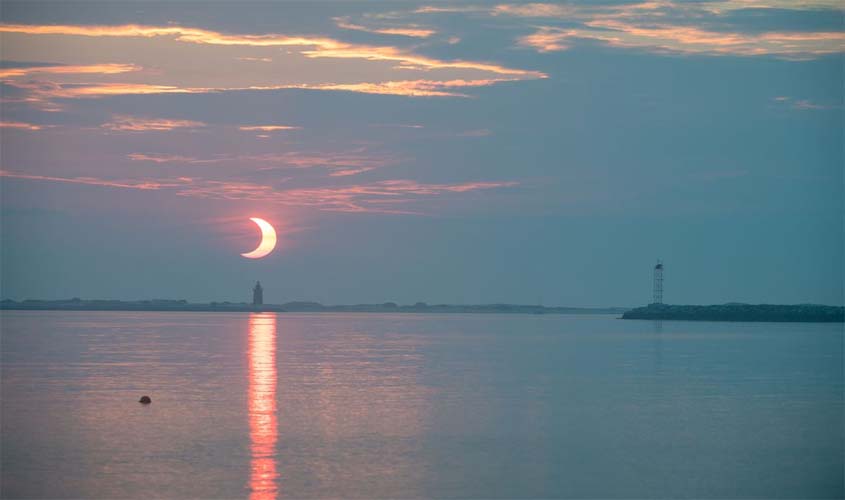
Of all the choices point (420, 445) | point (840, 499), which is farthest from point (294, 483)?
point (840, 499)

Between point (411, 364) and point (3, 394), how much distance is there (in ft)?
69.1

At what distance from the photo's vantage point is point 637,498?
1969 cm

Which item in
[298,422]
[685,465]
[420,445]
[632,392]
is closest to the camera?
[685,465]

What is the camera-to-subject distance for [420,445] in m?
24.7

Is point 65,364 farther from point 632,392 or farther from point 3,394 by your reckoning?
point 632,392

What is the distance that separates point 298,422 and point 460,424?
15.3ft

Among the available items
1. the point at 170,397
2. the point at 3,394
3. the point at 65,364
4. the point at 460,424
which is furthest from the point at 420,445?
the point at 65,364

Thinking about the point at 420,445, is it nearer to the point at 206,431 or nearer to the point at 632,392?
the point at 206,431

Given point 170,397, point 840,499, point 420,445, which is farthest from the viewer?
point 170,397

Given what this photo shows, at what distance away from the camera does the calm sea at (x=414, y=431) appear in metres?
20.5

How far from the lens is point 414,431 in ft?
87.9

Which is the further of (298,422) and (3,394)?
(3,394)

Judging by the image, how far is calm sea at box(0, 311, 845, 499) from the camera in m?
20.5

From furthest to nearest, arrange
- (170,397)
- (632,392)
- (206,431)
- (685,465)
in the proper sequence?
(632,392) → (170,397) → (206,431) → (685,465)
